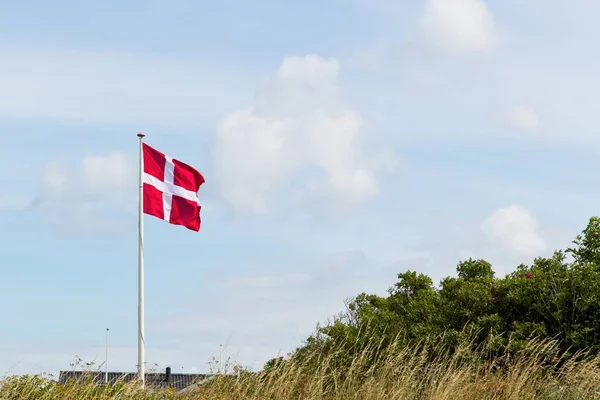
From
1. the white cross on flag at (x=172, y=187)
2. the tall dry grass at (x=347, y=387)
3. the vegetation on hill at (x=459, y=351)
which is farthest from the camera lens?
the white cross on flag at (x=172, y=187)

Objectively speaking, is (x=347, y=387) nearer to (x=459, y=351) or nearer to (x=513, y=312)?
(x=459, y=351)

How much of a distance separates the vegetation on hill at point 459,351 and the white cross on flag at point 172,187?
3.53 meters

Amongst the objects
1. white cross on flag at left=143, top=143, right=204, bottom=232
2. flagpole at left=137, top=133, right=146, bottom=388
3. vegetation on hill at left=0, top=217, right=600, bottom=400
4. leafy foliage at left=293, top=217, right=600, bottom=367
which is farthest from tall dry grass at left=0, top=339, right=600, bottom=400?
white cross on flag at left=143, top=143, right=204, bottom=232

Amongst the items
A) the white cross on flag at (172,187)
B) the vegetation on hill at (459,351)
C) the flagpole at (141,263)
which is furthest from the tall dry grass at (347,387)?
the white cross on flag at (172,187)

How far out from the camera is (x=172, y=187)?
673 inches

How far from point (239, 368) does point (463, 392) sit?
3.12 metres

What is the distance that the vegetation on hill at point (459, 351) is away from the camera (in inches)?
456

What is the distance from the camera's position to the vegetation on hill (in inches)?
456

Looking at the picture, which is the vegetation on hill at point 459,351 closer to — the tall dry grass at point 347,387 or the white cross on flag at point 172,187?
the tall dry grass at point 347,387

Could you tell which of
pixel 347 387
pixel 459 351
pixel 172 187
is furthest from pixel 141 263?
pixel 459 351

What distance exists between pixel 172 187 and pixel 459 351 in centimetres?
669

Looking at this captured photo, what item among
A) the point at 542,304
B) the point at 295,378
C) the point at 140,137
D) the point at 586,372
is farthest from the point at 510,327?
the point at 140,137

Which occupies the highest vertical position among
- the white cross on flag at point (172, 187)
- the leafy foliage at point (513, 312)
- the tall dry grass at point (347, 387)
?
the white cross on flag at point (172, 187)

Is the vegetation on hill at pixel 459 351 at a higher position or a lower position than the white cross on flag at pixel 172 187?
lower
